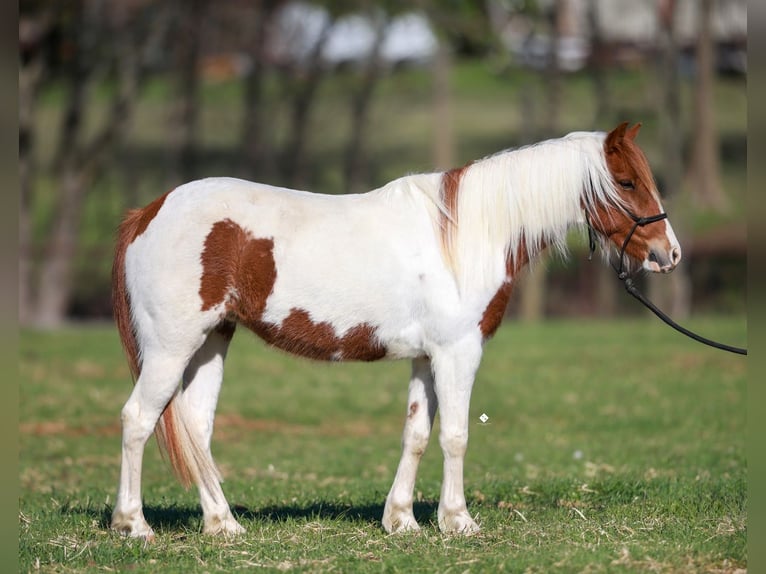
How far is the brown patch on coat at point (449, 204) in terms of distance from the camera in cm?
623

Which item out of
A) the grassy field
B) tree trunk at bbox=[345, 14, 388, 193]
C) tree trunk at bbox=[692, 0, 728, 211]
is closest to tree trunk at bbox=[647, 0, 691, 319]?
tree trunk at bbox=[692, 0, 728, 211]

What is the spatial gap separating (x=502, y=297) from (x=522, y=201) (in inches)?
23.4

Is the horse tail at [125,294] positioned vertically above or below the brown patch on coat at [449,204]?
below

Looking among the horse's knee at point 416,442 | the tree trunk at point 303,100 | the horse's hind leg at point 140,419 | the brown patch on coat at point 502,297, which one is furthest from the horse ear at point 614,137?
the tree trunk at point 303,100

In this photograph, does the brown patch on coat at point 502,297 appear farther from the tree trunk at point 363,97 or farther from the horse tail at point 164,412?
the tree trunk at point 363,97

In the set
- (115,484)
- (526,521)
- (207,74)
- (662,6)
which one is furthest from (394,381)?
(207,74)

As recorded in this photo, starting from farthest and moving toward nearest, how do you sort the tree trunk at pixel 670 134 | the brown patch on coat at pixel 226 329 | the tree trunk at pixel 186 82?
the tree trunk at pixel 670 134
the tree trunk at pixel 186 82
the brown patch on coat at pixel 226 329

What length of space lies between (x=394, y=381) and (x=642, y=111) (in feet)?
49.1

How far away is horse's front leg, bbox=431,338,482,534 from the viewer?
6.15 meters

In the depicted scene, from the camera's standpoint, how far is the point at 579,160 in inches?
247

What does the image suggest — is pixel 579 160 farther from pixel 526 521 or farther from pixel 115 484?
pixel 115 484

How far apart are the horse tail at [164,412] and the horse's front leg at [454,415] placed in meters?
1.40

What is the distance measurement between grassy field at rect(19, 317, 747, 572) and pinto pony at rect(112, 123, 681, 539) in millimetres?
508

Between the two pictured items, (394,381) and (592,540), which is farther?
(394,381)
